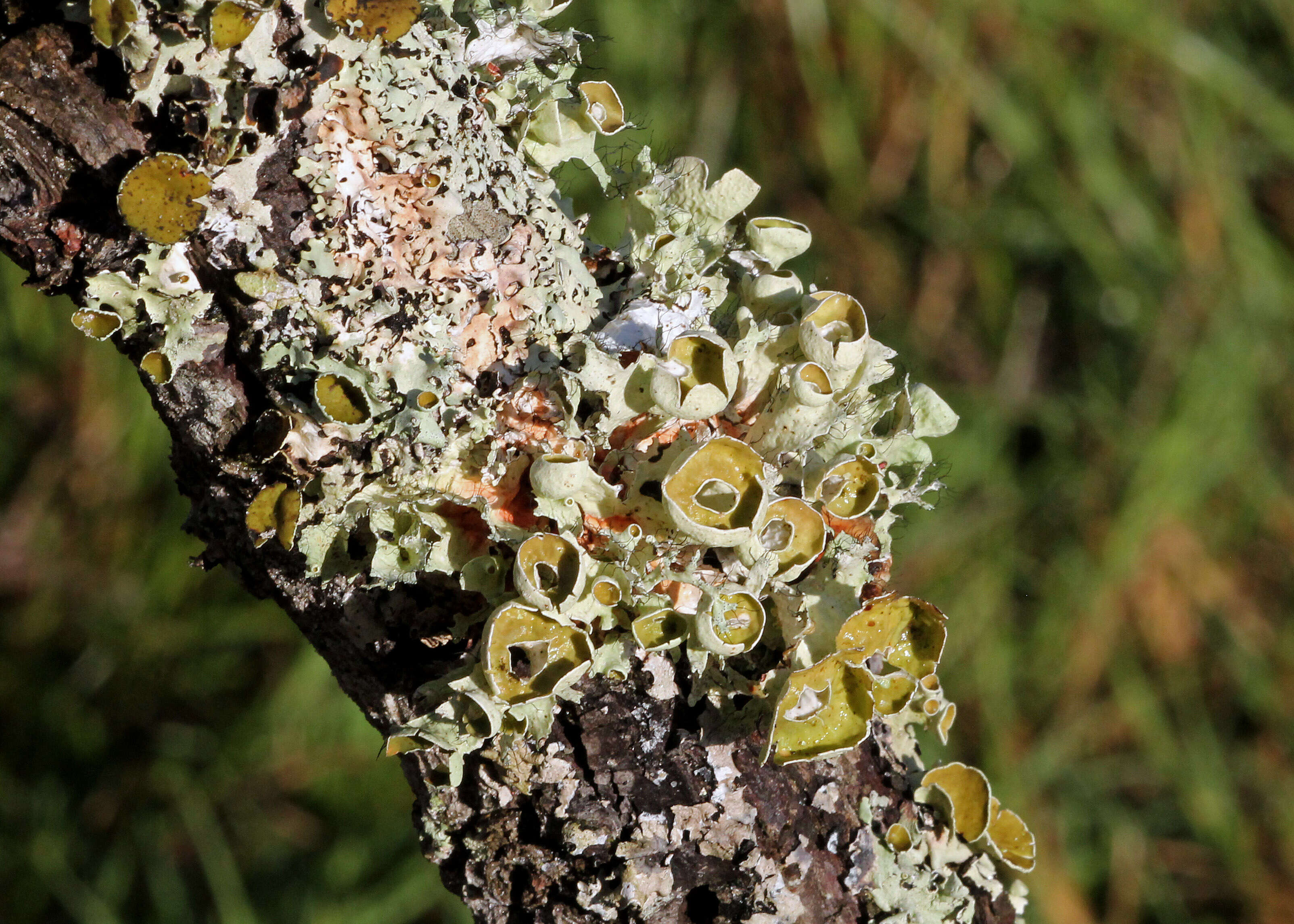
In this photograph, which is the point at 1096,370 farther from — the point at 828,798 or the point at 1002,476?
the point at 828,798

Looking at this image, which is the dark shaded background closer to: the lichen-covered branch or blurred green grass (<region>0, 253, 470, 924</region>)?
blurred green grass (<region>0, 253, 470, 924</region>)

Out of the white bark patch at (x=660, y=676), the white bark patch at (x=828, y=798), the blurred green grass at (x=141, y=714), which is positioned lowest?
the blurred green grass at (x=141, y=714)

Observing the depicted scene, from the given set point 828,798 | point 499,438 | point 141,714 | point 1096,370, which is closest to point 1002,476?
point 1096,370

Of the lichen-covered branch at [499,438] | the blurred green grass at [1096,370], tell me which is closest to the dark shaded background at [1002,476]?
the blurred green grass at [1096,370]

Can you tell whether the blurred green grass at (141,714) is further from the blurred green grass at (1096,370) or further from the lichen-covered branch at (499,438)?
the lichen-covered branch at (499,438)

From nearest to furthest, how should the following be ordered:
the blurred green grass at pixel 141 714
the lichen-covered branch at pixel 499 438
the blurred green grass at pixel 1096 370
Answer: the lichen-covered branch at pixel 499 438
the blurred green grass at pixel 141 714
the blurred green grass at pixel 1096 370
